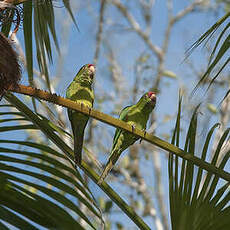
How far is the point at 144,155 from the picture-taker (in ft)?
33.4

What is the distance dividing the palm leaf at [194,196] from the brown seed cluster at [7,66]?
70cm

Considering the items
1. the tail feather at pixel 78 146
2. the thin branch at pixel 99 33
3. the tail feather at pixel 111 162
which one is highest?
the thin branch at pixel 99 33

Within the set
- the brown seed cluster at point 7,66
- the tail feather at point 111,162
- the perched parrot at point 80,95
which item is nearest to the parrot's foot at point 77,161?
the perched parrot at point 80,95

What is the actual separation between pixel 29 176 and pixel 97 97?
8443 mm

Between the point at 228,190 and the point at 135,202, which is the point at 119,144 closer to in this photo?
the point at 228,190

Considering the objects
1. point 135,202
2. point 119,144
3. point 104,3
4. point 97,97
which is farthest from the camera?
point 97,97

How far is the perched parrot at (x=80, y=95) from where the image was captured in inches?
97.6

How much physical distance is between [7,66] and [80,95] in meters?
0.86

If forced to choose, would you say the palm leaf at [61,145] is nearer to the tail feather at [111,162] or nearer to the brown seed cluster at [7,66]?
the brown seed cluster at [7,66]

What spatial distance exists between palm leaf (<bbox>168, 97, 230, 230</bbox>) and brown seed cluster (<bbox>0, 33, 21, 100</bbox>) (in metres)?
0.70

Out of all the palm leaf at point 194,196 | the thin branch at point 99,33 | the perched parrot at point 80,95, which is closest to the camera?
the palm leaf at point 194,196

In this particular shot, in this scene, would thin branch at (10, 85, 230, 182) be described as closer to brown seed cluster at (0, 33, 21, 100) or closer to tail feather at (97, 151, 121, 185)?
brown seed cluster at (0, 33, 21, 100)

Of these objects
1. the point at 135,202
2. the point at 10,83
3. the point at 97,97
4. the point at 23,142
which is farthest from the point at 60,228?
the point at 97,97

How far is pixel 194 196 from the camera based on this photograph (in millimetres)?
1940
